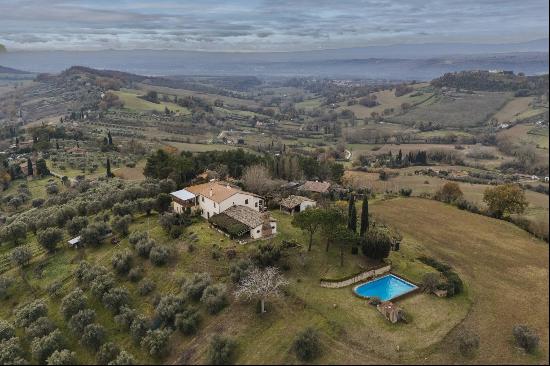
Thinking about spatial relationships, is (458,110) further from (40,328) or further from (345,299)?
(40,328)

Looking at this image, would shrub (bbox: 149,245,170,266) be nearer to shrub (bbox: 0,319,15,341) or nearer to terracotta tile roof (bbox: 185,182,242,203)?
terracotta tile roof (bbox: 185,182,242,203)

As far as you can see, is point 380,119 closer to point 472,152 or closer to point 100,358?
point 472,152

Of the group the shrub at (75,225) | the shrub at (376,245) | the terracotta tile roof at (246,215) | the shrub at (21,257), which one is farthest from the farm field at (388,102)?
the shrub at (21,257)

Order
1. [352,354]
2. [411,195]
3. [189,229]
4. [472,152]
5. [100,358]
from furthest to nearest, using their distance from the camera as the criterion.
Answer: [472,152], [411,195], [189,229], [100,358], [352,354]

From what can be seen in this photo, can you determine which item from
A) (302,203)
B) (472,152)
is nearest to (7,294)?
(302,203)

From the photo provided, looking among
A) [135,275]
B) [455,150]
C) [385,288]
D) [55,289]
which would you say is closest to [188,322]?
[135,275]

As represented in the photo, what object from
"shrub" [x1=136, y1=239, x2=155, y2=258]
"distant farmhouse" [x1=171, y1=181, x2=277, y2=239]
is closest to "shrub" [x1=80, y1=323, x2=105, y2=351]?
"shrub" [x1=136, y1=239, x2=155, y2=258]
